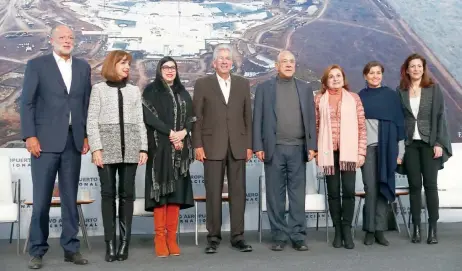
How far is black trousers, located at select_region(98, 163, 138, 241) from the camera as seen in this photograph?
3.88 meters

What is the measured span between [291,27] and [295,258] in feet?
9.07

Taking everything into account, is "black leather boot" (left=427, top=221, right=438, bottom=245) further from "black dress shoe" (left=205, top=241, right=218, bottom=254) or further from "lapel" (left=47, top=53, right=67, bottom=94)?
"lapel" (left=47, top=53, right=67, bottom=94)

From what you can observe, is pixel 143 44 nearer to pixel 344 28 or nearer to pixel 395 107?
pixel 344 28

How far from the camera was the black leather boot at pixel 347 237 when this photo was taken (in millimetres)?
4340

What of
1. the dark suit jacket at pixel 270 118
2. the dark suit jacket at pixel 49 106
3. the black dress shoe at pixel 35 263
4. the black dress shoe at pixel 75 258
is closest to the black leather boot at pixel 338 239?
the dark suit jacket at pixel 270 118

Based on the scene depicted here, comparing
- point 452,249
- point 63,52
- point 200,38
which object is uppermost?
point 200,38

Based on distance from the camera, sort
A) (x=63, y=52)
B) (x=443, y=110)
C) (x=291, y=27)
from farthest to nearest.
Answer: (x=291, y=27) → (x=443, y=110) → (x=63, y=52)

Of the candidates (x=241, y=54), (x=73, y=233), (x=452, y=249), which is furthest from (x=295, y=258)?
(x=241, y=54)

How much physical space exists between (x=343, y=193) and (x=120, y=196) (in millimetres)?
1670

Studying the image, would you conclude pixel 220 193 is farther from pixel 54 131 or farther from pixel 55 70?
pixel 55 70

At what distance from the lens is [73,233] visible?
385cm

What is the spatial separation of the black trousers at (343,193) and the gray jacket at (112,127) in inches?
57.1

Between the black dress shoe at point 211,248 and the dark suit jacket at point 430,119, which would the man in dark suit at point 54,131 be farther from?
the dark suit jacket at point 430,119

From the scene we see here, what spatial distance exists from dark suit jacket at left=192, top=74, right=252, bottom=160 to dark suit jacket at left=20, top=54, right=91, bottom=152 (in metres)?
0.87
